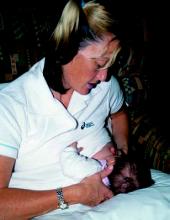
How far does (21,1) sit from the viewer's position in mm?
1693

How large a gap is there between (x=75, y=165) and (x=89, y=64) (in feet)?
1.34

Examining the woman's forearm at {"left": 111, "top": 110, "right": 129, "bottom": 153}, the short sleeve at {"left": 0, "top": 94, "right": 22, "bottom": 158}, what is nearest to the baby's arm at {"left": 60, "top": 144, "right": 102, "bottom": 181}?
the short sleeve at {"left": 0, "top": 94, "right": 22, "bottom": 158}

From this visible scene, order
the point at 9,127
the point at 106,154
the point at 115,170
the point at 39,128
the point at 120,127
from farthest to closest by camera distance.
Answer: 1. the point at 120,127
2. the point at 106,154
3. the point at 115,170
4. the point at 39,128
5. the point at 9,127

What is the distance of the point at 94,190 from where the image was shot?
50.8 inches

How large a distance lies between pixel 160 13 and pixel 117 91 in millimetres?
1350

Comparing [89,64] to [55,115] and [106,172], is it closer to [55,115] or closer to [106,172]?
[55,115]

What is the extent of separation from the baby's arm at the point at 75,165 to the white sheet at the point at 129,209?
0.42 feet

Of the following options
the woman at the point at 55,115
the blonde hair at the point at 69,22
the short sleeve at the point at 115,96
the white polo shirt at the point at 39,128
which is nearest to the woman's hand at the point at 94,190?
the woman at the point at 55,115

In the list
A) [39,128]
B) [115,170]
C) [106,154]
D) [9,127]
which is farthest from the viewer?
[106,154]

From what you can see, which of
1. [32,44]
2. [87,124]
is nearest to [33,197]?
[87,124]

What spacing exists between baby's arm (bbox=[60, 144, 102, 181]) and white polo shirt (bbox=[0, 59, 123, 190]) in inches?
1.8

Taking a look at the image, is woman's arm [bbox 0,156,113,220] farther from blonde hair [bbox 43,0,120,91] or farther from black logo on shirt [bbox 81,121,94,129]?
blonde hair [bbox 43,0,120,91]

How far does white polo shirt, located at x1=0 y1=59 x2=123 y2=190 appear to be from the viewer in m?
1.20

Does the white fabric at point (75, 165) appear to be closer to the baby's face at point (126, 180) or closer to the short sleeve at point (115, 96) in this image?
the baby's face at point (126, 180)
